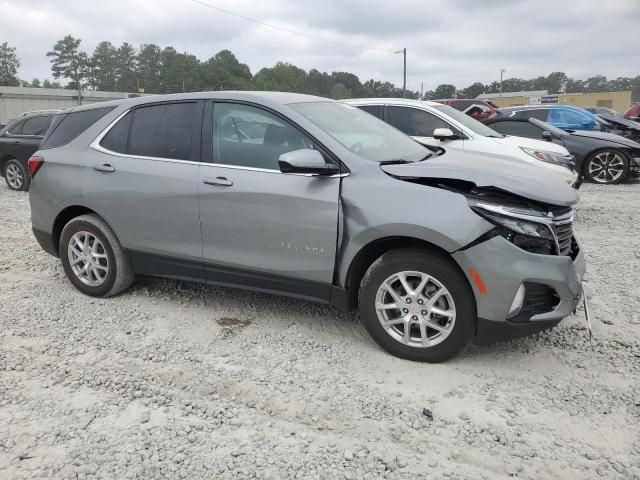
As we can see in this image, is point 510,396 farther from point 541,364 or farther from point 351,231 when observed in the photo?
point 351,231

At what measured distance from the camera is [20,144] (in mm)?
10945

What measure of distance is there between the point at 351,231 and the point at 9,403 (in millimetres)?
2239

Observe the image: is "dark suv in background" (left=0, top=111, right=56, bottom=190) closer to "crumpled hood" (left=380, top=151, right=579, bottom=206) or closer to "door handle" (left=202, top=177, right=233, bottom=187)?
"door handle" (left=202, top=177, right=233, bottom=187)

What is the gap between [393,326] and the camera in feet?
11.3

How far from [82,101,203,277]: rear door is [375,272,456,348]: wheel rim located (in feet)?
4.94

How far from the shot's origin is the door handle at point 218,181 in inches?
148

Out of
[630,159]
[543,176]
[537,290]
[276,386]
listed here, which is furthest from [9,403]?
[630,159]

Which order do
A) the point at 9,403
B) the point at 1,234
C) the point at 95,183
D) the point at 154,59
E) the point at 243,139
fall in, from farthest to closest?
the point at 154,59
the point at 1,234
the point at 95,183
the point at 243,139
the point at 9,403

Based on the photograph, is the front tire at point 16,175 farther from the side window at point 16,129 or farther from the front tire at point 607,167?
the front tire at point 607,167

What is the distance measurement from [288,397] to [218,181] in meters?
1.62

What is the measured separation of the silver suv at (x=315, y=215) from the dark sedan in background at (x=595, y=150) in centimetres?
707

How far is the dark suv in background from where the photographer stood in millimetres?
10883

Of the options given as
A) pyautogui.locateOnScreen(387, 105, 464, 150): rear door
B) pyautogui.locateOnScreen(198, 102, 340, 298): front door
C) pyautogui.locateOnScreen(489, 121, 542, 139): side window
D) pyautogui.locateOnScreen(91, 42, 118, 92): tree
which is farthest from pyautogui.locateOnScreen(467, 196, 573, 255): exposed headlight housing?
pyautogui.locateOnScreen(91, 42, 118, 92): tree

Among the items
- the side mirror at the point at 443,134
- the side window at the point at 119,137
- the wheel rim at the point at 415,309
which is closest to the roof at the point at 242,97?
the side window at the point at 119,137
